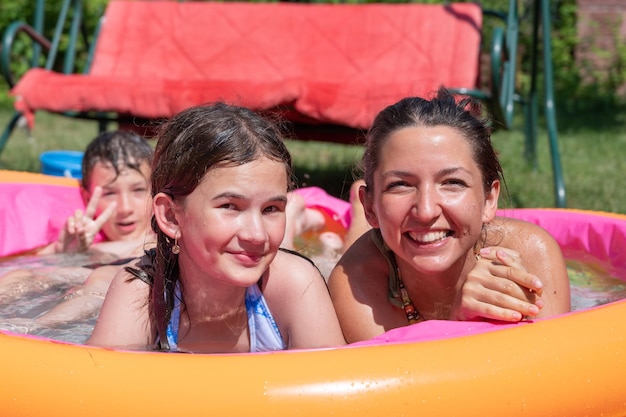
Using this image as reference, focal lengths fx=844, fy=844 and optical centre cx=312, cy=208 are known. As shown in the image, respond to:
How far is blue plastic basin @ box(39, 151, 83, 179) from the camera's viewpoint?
4.07 meters

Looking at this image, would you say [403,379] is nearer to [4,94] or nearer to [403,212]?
[403,212]

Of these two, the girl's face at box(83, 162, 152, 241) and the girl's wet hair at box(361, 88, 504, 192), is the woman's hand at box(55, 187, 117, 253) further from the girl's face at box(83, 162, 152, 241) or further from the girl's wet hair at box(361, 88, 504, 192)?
the girl's wet hair at box(361, 88, 504, 192)

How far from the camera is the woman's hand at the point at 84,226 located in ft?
10.2

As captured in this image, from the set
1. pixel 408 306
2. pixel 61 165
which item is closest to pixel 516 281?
pixel 408 306

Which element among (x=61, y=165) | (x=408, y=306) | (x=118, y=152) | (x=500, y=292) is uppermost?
(x=118, y=152)

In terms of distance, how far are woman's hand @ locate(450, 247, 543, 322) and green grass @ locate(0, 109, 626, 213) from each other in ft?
7.17

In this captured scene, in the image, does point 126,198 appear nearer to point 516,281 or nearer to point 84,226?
point 84,226

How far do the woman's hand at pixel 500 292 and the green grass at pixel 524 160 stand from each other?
219cm

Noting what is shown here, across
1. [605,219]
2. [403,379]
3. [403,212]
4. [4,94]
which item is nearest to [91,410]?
[403,379]

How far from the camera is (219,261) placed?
1.82 metres

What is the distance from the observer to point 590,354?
1631 millimetres

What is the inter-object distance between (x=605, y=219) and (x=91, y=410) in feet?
Answer: 6.84

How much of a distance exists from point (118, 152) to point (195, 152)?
1.51 m

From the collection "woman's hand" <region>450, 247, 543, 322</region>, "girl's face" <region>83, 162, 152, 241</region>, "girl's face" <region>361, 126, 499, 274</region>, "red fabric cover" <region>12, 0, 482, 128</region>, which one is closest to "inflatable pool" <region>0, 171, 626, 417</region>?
"woman's hand" <region>450, 247, 543, 322</region>
